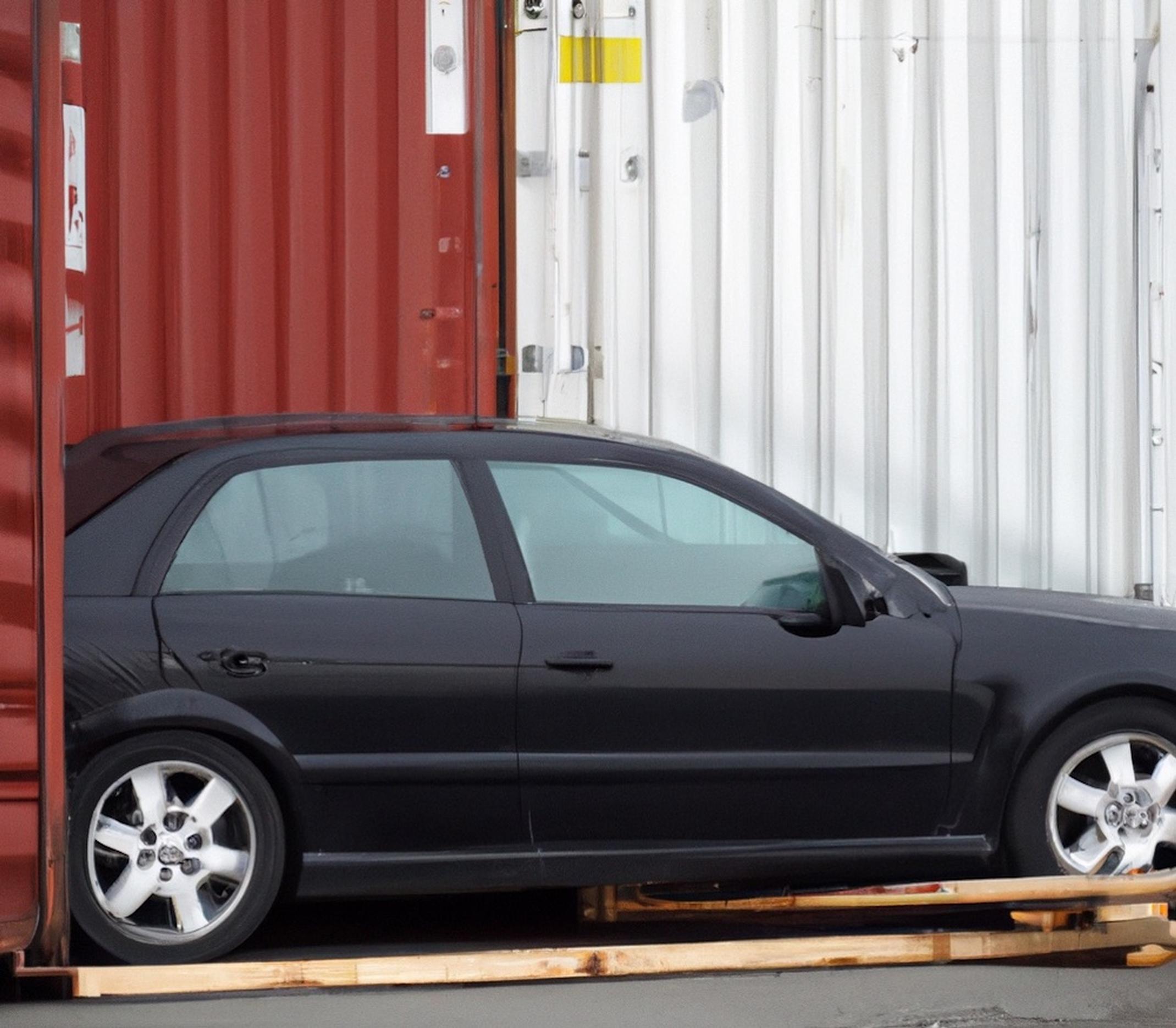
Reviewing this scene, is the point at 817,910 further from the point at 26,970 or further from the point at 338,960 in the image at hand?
the point at 26,970

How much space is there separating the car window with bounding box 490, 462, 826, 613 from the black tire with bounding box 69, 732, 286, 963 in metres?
0.94

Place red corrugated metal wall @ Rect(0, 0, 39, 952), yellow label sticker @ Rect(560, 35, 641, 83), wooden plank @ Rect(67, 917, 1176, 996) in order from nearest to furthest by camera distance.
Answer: red corrugated metal wall @ Rect(0, 0, 39, 952), wooden plank @ Rect(67, 917, 1176, 996), yellow label sticker @ Rect(560, 35, 641, 83)

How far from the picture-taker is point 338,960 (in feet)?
13.8

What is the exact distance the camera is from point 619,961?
4.22 metres

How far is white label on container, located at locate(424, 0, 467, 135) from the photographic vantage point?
6949 mm

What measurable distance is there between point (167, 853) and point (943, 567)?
3.17m

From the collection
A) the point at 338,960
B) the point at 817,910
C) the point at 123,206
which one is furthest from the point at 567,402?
the point at 338,960

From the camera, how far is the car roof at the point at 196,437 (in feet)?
15.1

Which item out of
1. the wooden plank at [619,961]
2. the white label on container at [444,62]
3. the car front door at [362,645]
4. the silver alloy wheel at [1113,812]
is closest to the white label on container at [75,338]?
the white label on container at [444,62]

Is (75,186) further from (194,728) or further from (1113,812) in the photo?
(1113,812)

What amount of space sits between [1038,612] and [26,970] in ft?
9.37

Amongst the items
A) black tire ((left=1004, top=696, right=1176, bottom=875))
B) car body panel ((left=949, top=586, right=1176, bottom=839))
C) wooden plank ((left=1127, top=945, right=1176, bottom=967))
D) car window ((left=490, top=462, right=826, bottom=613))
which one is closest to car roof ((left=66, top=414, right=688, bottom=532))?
car window ((left=490, top=462, right=826, bottom=613))

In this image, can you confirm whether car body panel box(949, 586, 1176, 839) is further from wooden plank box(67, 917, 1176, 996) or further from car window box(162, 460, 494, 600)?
car window box(162, 460, 494, 600)

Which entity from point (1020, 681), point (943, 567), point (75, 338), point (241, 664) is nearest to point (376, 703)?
point (241, 664)
